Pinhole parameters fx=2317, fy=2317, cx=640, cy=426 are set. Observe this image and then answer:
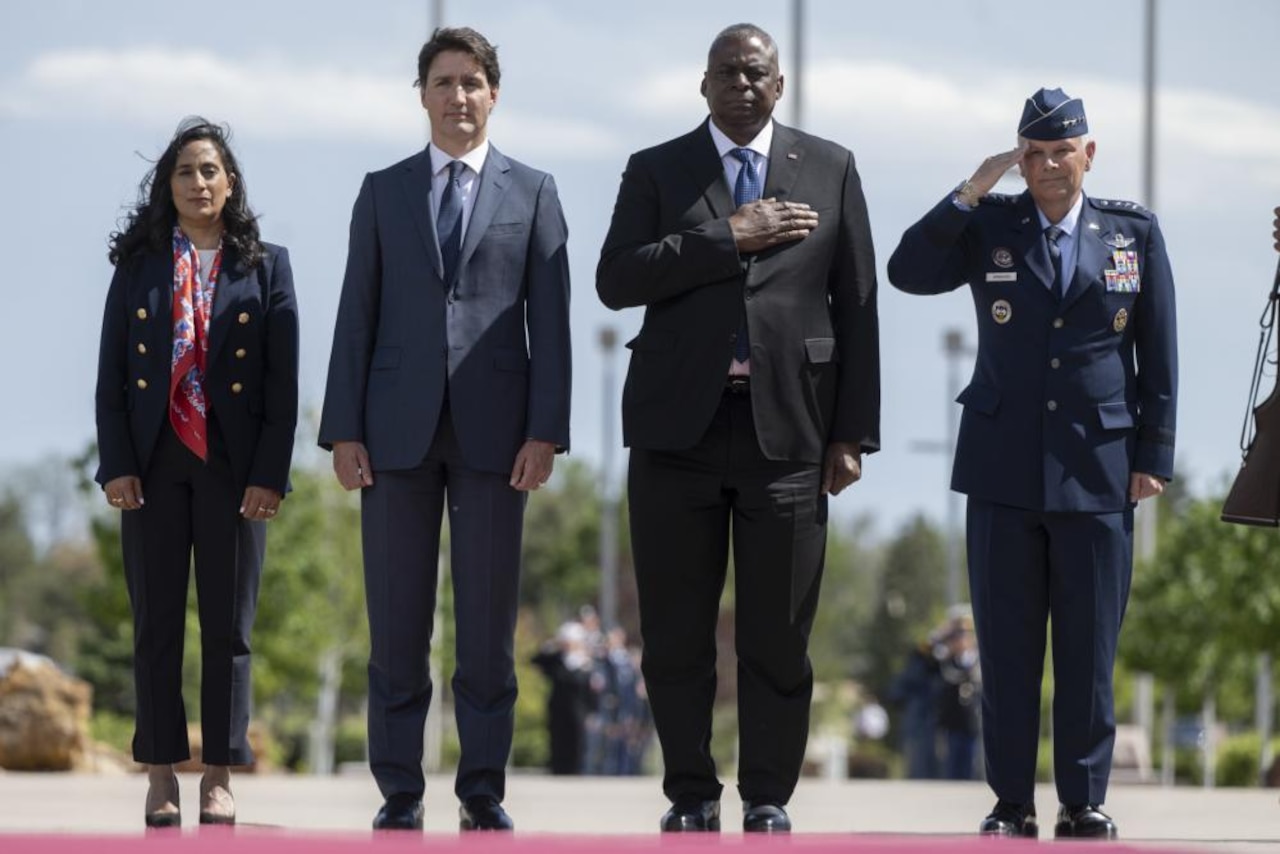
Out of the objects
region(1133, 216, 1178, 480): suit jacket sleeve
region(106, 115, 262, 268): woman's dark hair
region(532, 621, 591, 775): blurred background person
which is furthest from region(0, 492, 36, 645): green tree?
region(1133, 216, 1178, 480): suit jacket sleeve

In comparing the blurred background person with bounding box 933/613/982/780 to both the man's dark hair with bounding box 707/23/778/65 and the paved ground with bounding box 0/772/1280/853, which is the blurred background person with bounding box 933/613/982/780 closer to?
the paved ground with bounding box 0/772/1280/853

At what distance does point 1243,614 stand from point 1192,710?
28.7 ft

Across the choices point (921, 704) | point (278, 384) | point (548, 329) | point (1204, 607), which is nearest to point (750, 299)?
point (548, 329)

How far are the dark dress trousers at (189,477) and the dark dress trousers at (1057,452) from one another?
2101 millimetres

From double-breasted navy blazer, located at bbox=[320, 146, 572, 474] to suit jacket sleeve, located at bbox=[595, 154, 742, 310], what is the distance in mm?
275

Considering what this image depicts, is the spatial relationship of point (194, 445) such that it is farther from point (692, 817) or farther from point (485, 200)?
point (692, 817)

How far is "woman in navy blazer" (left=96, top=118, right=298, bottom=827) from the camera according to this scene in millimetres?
7410

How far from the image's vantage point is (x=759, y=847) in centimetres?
435

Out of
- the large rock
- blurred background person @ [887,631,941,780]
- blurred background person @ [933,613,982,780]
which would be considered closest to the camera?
the large rock

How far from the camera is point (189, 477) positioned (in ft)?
24.3

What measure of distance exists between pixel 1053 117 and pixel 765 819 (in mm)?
2303

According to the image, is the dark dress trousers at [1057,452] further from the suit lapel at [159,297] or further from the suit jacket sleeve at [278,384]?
the suit lapel at [159,297]

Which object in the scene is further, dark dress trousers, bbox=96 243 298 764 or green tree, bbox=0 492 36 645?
green tree, bbox=0 492 36 645

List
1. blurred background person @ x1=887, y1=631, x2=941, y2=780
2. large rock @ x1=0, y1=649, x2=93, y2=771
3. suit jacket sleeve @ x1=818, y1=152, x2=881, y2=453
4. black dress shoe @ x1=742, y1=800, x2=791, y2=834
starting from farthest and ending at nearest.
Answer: blurred background person @ x1=887, y1=631, x2=941, y2=780 < large rock @ x1=0, y1=649, x2=93, y2=771 < suit jacket sleeve @ x1=818, y1=152, x2=881, y2=453 < black dress shoe @ x1=742, y1=800, x2=791, y2=834
